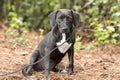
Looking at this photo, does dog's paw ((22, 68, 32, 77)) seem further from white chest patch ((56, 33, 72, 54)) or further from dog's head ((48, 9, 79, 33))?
dog's head ((48, 9, 79, 33))

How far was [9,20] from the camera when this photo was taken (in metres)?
12.5

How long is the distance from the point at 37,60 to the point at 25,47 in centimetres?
171

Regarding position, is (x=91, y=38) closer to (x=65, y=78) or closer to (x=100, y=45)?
(x=100, y=45)

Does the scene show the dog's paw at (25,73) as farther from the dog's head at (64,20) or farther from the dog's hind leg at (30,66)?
the dog's head at (64,20)

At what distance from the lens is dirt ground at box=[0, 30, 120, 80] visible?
611cm

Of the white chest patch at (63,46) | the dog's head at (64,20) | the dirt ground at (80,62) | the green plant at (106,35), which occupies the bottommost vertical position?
the dirt ground at (80,62)

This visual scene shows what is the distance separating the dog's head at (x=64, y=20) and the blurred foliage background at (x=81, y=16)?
2.22 m

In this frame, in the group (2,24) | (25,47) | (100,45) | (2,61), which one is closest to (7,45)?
(25,47)

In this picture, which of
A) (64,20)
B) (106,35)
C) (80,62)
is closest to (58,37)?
(64,20)

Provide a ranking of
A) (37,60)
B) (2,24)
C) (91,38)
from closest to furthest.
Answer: (37,60), (91,38), (2,24)

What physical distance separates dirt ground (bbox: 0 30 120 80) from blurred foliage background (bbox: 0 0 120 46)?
21.3 inches

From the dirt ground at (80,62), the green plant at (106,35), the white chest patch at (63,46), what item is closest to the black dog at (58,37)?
the white chest patch at (63,46)

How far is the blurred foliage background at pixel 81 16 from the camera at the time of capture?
8.70 metres

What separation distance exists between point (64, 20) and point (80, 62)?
5.08 feet
